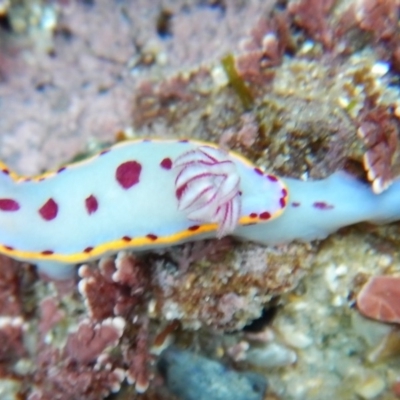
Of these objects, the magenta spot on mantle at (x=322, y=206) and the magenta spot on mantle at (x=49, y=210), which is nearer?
the magenta spot on mantle at (x=322, y=206)

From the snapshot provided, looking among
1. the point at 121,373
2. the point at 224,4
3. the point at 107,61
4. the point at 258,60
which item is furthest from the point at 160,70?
the point at 121,373

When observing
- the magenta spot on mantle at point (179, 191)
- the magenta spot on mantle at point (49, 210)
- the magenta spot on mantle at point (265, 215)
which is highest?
the magenta spot on mantle at point (49, 210)

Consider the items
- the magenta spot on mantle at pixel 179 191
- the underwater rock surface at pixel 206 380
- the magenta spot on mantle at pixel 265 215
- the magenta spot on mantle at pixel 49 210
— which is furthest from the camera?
the underwater rock surface at pixel 206 380

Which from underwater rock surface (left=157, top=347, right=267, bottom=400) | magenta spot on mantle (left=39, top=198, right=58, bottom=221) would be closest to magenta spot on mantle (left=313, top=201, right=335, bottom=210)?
underwater rock surface (left=157, top=347, right=267, bottom=400)

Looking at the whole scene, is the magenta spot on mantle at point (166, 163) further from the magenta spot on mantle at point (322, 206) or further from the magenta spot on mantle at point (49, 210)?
the magenta spot on mantle at point (322, 206)

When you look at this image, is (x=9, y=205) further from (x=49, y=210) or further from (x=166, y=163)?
(x=166, y=163)

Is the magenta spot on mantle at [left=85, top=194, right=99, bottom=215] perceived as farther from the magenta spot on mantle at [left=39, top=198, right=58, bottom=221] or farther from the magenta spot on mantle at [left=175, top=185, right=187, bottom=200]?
the magenta spot on mantle at [left=175, top=185, right=187, bottom=200]

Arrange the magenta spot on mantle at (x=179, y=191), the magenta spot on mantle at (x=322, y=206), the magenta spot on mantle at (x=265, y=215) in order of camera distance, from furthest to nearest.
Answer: the magenta spot on mantle at (x=322, y=206) → the magenta spot on mantle at (x=265, y=215) → the magenta spot on mantle at (x=179, y=191)

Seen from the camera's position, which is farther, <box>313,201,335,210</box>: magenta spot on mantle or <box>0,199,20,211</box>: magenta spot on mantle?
<box>0,199,20,211</box>: magenta spot on mantle

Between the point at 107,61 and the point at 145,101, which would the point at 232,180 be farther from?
the point at 107,61

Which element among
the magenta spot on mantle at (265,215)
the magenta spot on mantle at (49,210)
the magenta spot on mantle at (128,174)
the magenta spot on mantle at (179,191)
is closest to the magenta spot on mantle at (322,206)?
the magenta spot on mantle at (265,215)
